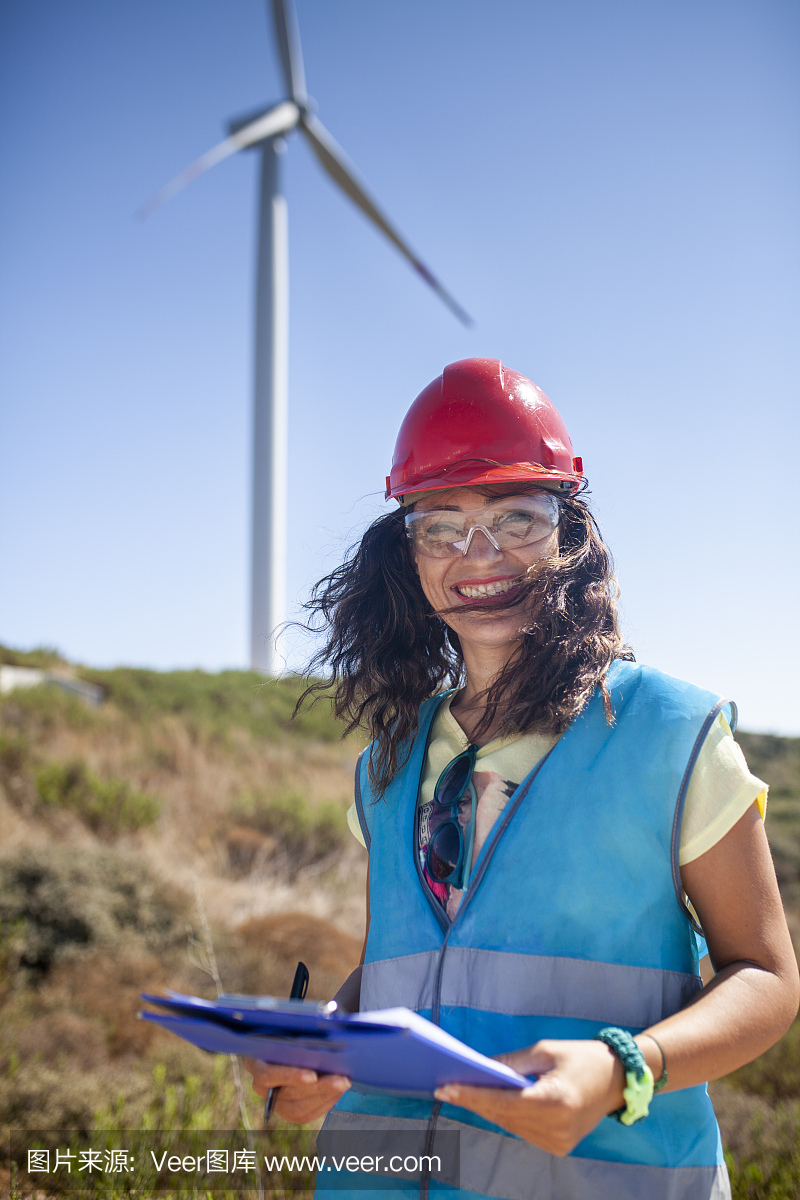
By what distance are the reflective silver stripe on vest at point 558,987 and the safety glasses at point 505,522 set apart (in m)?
1.00

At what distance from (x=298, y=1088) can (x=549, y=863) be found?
2.22ft

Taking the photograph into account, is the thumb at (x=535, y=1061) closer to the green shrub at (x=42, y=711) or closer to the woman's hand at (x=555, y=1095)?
the woman's hand at (x=555, y=1095)

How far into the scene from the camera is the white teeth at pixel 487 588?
83.4 inches

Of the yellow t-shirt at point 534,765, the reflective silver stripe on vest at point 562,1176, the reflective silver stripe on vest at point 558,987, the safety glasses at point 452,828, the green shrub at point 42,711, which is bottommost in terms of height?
the green shrub at point 42,711

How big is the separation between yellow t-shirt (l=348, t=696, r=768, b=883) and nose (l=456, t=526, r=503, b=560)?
0.47 metres

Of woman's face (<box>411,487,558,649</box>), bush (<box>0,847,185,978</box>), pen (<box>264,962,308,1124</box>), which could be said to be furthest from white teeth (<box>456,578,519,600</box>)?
bush (<box>0,847,185,978</box>)

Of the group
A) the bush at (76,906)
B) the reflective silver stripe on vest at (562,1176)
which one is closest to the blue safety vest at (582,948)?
the reflective silver stripe on vest at (562,1176)

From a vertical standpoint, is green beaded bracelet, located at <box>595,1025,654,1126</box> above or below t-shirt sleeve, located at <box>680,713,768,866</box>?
below

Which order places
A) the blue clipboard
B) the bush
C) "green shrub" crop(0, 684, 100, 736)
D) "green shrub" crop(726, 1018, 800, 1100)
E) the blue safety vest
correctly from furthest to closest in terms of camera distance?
1. "green shrub" crop(0, 684, 100, 736)
2. the bush
3. "green shrub" crop(726, 1018, 800, 1100)
4. the blue safety vest
5. the blue clipboard

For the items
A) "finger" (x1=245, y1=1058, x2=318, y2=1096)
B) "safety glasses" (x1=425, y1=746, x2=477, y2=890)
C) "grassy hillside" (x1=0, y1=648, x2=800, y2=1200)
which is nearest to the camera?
"finger" (x1=245, y1=1058, x2=318, y2=1096)

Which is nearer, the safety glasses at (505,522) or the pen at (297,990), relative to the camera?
the pen at (297,990)

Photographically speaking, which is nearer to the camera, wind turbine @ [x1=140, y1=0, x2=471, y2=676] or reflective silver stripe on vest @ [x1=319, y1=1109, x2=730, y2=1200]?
reflective silver stripe on vest @ [x1=319, y1=1109, x2=730, y2=1200]

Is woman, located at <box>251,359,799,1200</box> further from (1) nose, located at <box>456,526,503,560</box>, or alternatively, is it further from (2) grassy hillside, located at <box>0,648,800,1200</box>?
(2) grassy hillside, located at <box>0,648,800,1200</box>

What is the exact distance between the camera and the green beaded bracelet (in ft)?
4.37
